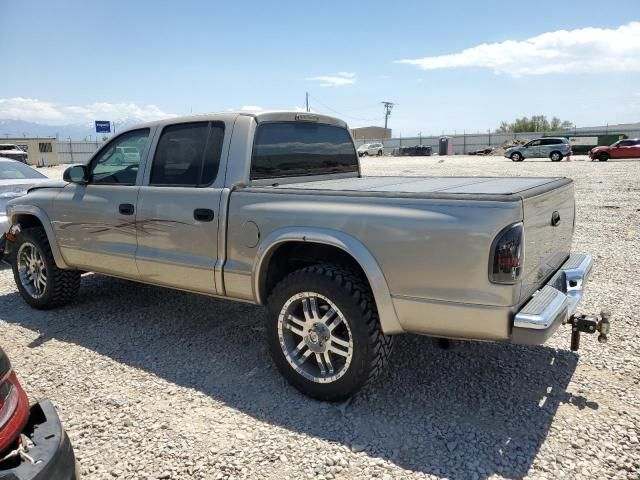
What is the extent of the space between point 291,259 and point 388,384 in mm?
1127

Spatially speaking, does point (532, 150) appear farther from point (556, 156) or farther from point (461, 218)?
point (461, 218)

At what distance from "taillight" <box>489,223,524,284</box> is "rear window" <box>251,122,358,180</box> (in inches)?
77.5

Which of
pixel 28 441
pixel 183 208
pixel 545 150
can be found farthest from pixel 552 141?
pixel 28 441

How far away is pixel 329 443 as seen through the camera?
2924mm

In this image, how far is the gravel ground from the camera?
2.74 metres

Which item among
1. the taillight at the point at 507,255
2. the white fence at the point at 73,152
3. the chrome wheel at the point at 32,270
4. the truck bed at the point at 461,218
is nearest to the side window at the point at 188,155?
the truck bed at the point at 461,218

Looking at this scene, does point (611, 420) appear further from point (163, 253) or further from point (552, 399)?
point (163, 253)

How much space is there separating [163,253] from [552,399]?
3.04m

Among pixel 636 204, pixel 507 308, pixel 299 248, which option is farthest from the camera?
pixel 636 204

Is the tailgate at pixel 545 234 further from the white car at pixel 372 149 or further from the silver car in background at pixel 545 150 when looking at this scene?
the white car at pixel 372 149

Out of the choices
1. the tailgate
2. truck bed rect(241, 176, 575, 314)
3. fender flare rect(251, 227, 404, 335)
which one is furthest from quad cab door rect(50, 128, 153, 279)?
the tailgate

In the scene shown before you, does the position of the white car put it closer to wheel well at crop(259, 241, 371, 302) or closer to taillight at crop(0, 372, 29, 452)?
wheel well at crop(259, 241, 371, 302)

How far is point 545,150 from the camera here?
36.9 m

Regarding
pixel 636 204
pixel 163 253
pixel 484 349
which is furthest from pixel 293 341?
pixel 636 204
